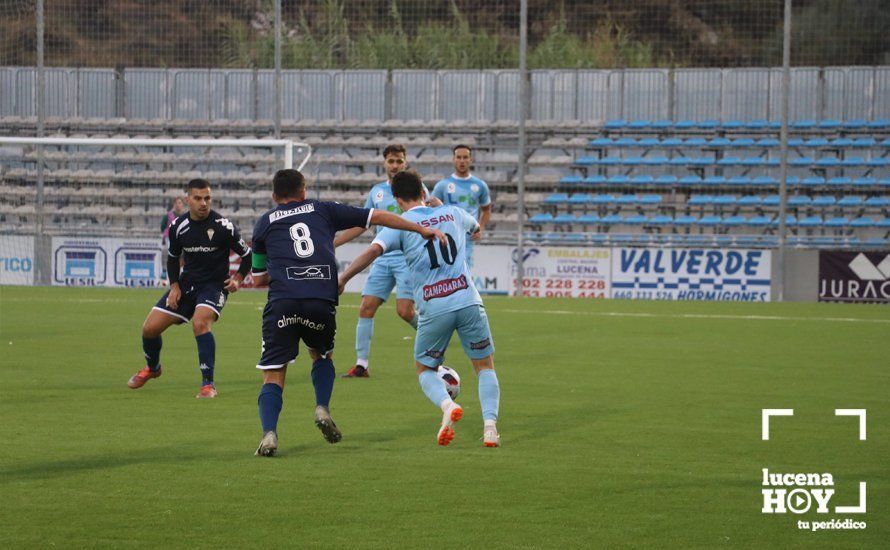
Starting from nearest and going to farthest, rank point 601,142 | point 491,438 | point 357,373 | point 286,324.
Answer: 1. point 286,324
2. point 491,438
3. point 357,373
4. point 601,142

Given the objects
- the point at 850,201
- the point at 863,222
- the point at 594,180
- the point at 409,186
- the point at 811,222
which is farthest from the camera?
the point at 594,180

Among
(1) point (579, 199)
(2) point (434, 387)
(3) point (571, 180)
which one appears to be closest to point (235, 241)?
(2) point (434, 387)

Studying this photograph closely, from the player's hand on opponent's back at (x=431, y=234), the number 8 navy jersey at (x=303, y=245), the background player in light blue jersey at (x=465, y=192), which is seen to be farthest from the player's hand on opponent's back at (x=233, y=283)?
the background player in light blue jersey at (x=465, y=192)

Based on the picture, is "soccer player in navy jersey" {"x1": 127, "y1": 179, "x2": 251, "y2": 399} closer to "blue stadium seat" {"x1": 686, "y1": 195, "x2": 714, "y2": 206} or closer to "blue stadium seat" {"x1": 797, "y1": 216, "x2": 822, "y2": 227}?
"blue stadium seat" {"x1": 797, "y1": 216, "x2": 822, "y2": 227}

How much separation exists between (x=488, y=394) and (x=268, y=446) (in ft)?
5.11

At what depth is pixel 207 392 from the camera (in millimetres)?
10852

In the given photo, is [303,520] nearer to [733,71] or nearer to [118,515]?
[118,515]

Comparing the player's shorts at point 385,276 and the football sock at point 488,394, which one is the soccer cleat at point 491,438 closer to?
the football sock at point 488,394

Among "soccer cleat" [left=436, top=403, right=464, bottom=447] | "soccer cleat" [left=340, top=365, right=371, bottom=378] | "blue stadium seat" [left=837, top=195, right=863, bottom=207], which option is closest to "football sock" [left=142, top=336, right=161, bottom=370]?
"soccer cleat" [left=340, top=365, right=371, bottom=378]

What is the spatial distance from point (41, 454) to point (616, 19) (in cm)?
3010

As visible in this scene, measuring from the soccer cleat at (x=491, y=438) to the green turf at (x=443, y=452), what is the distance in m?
0.09

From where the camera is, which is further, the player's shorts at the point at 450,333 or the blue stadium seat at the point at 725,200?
the blue stadium seat at the point at 725,200

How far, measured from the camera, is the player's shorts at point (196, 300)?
1142 centimetres

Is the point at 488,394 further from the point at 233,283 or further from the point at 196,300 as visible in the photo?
the point at 196,300
